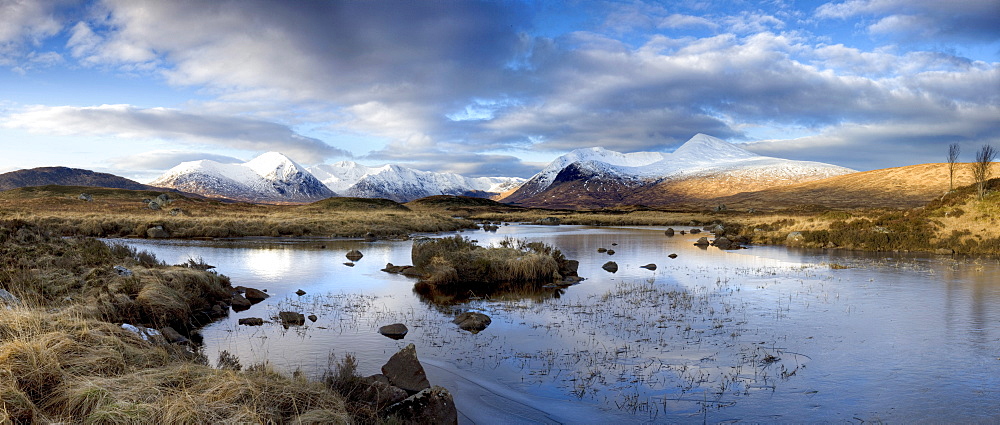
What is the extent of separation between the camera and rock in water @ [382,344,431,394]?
27.4 feet

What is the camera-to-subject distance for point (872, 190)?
131125 mm

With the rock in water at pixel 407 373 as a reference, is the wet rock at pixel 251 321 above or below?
below

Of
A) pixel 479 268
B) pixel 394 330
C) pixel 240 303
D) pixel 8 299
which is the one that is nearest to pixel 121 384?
pixel 8 299

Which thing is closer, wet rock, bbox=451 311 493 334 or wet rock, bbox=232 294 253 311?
wet rock, bbox=451 311 493 334

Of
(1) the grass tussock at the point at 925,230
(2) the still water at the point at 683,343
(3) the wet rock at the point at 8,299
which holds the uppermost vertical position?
(1) the grass tussock at the point at 925,230

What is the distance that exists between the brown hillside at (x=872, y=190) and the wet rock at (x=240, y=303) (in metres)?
119

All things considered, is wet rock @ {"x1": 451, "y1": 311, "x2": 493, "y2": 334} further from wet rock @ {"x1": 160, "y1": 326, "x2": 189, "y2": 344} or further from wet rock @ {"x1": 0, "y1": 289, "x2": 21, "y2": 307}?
wet rock @ {"x1": 0, "y1": 289, "x2": 21, "y2": 307}

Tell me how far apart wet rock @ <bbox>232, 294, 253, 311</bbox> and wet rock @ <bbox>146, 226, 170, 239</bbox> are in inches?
1275

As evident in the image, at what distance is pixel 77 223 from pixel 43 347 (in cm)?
4922

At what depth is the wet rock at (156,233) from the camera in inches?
1671

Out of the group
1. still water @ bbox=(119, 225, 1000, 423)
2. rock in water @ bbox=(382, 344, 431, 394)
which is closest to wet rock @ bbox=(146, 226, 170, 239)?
still water @ bbox=(119, 225, 1000, 423)

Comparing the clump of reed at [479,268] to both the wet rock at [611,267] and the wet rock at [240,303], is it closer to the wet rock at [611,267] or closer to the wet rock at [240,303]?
the wet rock at [611,267]

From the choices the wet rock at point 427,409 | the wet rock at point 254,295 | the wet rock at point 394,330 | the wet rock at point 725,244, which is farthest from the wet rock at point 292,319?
the wet rock at point 725,244

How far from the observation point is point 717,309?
51.7 ft
